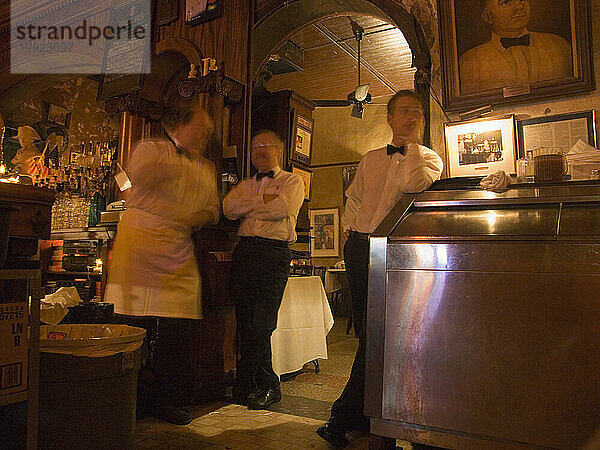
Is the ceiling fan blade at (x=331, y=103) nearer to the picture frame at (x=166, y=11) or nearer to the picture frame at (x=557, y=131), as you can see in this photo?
the picture frame at (x=166, y=11)

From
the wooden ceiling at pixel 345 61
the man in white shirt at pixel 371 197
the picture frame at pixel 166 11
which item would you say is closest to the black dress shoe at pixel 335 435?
the man in white shirt at pixel 371 197

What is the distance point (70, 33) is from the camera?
560 cm

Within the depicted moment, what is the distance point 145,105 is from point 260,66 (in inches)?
40.0

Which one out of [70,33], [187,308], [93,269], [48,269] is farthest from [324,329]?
[70,33]

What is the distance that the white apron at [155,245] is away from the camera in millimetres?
Result: 2553

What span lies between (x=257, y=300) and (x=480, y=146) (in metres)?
1.54

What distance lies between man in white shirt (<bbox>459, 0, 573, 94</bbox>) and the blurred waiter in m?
1.53

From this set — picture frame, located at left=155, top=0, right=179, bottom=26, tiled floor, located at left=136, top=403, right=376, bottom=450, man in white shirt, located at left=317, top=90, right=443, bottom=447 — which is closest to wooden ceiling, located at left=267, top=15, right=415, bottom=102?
picture frame, located at left=155, top=0, right=179, bottom=26

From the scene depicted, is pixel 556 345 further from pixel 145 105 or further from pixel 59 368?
pixel 145 105

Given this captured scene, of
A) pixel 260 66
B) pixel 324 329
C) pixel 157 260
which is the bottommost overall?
pixel 324 329

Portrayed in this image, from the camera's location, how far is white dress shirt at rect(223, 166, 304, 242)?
2988 millimetres

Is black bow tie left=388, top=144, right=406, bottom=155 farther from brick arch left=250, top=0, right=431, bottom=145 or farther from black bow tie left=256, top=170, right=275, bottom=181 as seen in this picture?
black bow tie left=256, top=170, right=275, bottom=181

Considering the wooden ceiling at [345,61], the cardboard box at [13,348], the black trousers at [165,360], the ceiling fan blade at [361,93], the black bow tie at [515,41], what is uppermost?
the wooden ceiling at [345,61]

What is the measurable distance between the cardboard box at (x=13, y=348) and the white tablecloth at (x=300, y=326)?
1.96 meters
